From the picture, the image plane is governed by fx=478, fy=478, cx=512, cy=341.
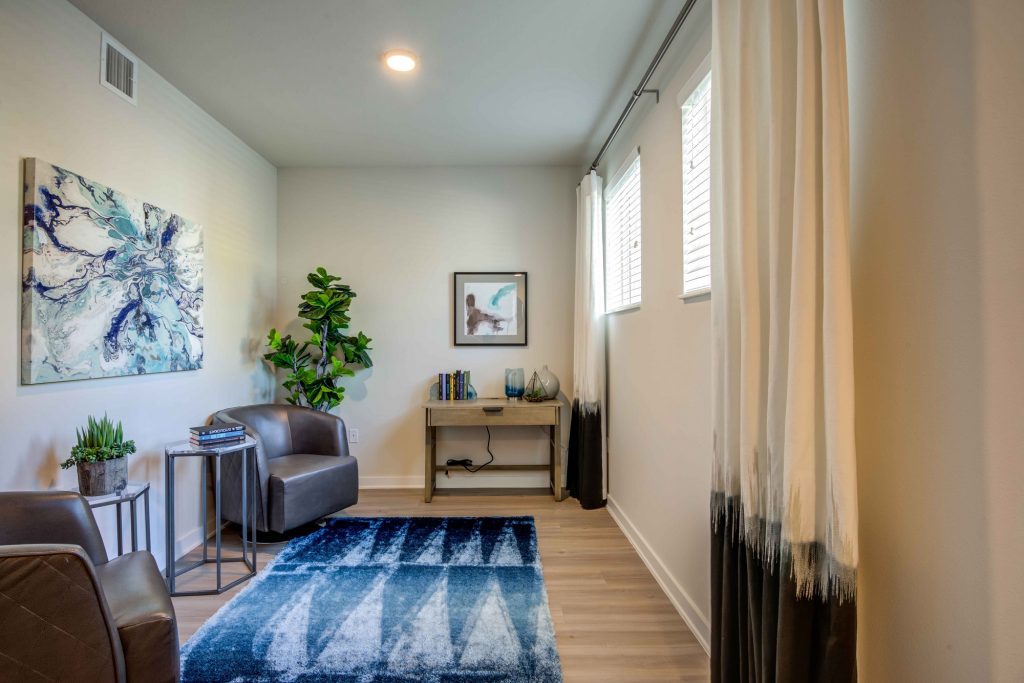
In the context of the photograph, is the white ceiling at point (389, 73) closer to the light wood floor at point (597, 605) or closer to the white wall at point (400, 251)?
the white wall at point (400, 251)

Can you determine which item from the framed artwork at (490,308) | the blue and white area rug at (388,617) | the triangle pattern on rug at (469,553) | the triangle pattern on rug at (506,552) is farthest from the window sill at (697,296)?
the framed artwork at (490,308)

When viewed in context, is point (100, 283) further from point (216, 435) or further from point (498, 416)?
point (498, 416)

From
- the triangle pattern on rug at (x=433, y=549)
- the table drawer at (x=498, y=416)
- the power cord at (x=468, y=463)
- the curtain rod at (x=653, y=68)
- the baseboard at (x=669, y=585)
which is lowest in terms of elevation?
the triangle pattern on rug at (x=433, y=549)

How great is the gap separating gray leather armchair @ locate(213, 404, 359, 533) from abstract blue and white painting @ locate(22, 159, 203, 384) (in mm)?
613

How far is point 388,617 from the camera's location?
2037mm

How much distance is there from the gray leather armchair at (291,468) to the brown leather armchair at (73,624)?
1303mm

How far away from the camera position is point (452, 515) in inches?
128

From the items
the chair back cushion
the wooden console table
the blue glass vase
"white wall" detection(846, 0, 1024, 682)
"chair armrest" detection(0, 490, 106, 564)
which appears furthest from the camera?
the blue glass vase

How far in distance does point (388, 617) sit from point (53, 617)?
3.90 ft

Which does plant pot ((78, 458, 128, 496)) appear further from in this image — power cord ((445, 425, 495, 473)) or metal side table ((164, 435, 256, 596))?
power cord ((445, 425, 495, 473))

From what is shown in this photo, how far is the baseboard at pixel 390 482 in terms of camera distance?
154 inches

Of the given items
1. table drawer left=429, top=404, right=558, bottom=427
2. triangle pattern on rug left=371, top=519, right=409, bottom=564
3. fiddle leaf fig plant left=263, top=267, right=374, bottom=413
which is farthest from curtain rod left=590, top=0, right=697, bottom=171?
triangle pattern on rug left=371, top=519, right=409, bottom=564

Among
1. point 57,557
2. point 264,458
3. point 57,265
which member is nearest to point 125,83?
point 57,265

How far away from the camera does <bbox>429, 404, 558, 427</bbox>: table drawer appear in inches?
137
